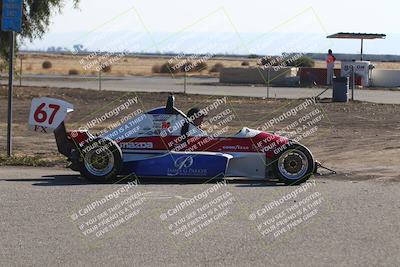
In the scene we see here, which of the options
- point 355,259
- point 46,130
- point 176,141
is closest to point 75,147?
point 46,130

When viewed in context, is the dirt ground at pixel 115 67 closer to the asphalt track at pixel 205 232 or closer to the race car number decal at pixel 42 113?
the race car number decal at pixel 42 113

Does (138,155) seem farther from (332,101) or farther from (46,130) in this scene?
(332,101)

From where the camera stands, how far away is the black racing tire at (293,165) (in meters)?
13.2

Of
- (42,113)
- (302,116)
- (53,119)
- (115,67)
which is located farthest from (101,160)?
(115,67)

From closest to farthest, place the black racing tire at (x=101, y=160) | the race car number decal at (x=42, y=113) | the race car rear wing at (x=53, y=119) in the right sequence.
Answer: the black racing tire at (x=101, y=160), the race car rear wing at (x=53, y=119), the race car number decal at (x=42, y=113)

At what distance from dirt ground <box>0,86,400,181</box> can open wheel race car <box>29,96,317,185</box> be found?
179cm

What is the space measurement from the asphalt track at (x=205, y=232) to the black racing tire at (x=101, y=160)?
390 millimetres

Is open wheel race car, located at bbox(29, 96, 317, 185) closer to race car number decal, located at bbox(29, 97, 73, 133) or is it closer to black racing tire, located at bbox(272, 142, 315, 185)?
black racing tire, located at bbox(272, 142, 315, 185)

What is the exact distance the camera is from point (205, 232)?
30.1ft

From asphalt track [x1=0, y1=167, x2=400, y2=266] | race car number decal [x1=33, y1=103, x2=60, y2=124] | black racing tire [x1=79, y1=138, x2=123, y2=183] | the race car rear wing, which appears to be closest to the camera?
asphalt track [x1=0, y1=167, x2=400, y2=266]

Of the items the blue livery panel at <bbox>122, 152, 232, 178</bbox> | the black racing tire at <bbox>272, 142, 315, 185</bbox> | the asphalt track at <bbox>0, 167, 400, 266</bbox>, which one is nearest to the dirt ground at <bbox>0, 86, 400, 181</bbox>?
the black racing tire at <bbox>272, 142, 315, 185</bbox>

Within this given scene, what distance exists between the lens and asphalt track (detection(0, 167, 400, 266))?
311 inches

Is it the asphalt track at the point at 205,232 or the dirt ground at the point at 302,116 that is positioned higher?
the asphalt track at the point at 205,232

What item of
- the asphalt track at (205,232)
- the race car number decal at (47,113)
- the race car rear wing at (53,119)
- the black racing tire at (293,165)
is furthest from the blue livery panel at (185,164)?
the race car number decal at (47,113)
